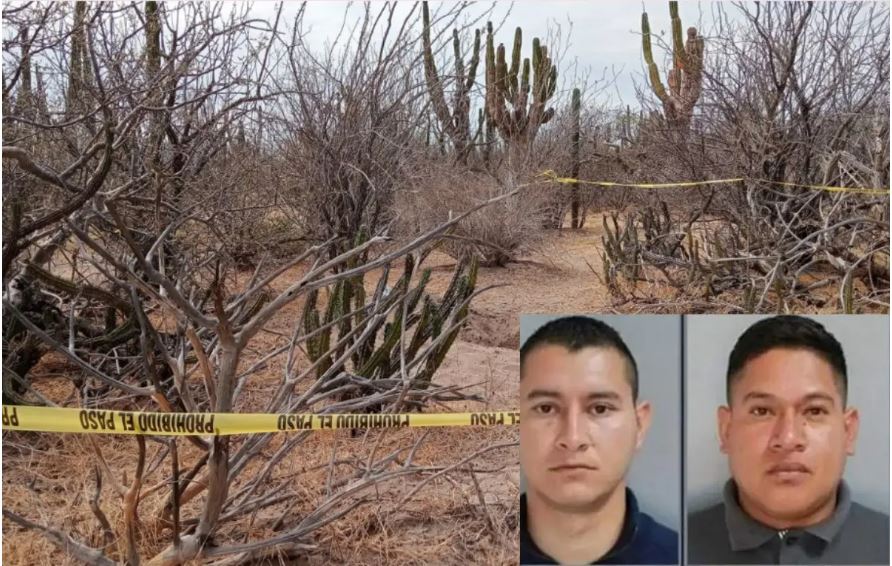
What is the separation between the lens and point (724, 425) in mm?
2633

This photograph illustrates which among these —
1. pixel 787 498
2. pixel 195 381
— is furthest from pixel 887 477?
Answer: pixel 195 381

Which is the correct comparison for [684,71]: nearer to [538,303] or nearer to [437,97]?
[437,97]

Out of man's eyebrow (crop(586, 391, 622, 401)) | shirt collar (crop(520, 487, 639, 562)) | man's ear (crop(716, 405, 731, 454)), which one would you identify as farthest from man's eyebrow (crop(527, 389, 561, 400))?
man's ear (crop(716, 405, 731, 454))

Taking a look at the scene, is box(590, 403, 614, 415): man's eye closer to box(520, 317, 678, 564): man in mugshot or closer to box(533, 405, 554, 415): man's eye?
box(520, 317, 678, 564): man in mugshot

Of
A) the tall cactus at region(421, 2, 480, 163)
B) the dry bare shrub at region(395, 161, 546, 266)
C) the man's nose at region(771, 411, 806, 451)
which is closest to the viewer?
the man's nose at region(771, 411, 806, 451)

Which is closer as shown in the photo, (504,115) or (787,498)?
(787,498)

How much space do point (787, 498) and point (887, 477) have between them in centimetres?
38

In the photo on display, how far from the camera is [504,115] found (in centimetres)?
1470

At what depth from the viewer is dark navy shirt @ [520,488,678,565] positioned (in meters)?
2.60

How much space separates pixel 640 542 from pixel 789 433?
0.60 m

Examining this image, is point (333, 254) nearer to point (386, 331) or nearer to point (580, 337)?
point (386, 331)

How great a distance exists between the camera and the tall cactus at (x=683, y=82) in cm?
964

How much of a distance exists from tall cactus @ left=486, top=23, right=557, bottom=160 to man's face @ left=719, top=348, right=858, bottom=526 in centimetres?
1180

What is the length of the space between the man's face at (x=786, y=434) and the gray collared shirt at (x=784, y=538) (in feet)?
0.17
